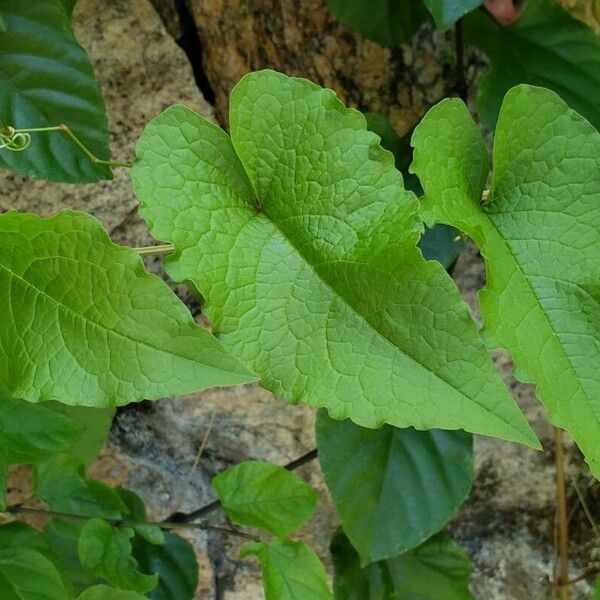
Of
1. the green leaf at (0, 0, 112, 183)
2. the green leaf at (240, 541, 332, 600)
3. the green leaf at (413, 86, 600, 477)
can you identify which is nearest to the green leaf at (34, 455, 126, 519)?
the green leaf at (240, 541, 332, 600)

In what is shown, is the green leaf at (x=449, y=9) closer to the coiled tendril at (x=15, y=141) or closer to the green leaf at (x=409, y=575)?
the coiled tendril at (x=15, y=141)

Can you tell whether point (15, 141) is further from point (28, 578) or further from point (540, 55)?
point (540, 55)

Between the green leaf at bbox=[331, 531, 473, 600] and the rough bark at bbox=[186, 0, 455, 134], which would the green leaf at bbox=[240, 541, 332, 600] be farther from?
the rough bark at bbox=[186, 0, 455, 134]

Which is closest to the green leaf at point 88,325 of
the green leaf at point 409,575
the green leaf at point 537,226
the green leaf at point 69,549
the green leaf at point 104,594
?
the green leaf at point 537,226

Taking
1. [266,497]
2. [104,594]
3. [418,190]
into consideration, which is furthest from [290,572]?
[418,190]

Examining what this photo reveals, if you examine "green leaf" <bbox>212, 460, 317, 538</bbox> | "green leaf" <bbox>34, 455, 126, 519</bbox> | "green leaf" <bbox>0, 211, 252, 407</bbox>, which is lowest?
"green leaf" <bbox>34, 455, 126, 519</bbox>

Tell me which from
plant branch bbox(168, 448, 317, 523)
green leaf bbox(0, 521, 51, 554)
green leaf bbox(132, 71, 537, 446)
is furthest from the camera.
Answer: plant branch bbox(168, 448, 317, 523)

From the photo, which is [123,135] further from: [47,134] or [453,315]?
[453,315]
